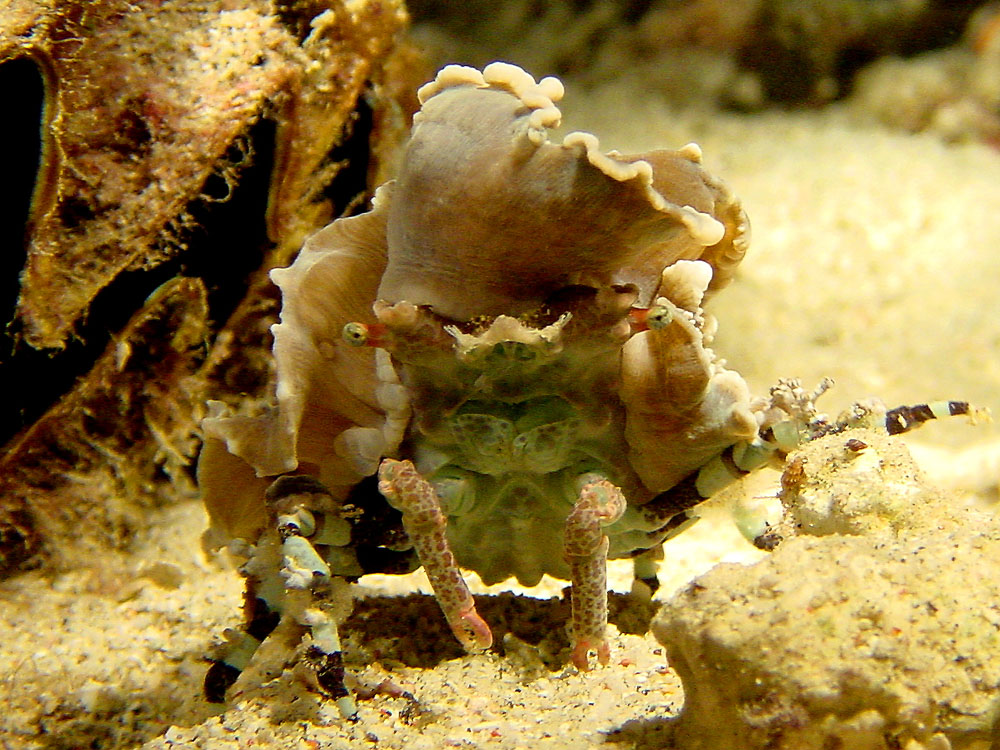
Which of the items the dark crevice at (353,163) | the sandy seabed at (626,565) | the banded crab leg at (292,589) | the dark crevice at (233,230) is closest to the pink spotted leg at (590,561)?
the sandy seabed at (626,565)

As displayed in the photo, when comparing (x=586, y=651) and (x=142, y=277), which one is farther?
(x=142, y=277)

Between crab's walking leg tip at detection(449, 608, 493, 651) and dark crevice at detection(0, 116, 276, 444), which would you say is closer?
crab's walking leg tip at detection(449, 608, 493, 651)

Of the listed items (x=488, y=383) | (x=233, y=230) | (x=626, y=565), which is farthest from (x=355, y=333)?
(x=626, y=565)

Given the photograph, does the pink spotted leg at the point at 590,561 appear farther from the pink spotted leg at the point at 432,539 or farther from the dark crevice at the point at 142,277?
the dark crevice at the point at 142,277

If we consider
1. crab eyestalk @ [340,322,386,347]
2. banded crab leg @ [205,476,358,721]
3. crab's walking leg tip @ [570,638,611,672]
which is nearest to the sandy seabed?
crab's walking leg tip @ [570,638,611,672]

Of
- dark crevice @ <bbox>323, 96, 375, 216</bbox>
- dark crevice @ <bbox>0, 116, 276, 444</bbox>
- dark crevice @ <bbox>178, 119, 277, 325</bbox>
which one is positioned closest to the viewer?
dark crevice @ <bbox>0, 116, 276, 444</bbox>

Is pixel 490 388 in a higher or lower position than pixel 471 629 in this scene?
higher

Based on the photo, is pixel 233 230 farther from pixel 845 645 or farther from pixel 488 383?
pixel 845 645

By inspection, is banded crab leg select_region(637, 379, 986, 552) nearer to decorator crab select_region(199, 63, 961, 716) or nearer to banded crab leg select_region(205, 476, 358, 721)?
decorator crab select_region(199, 63, 961, 716)
